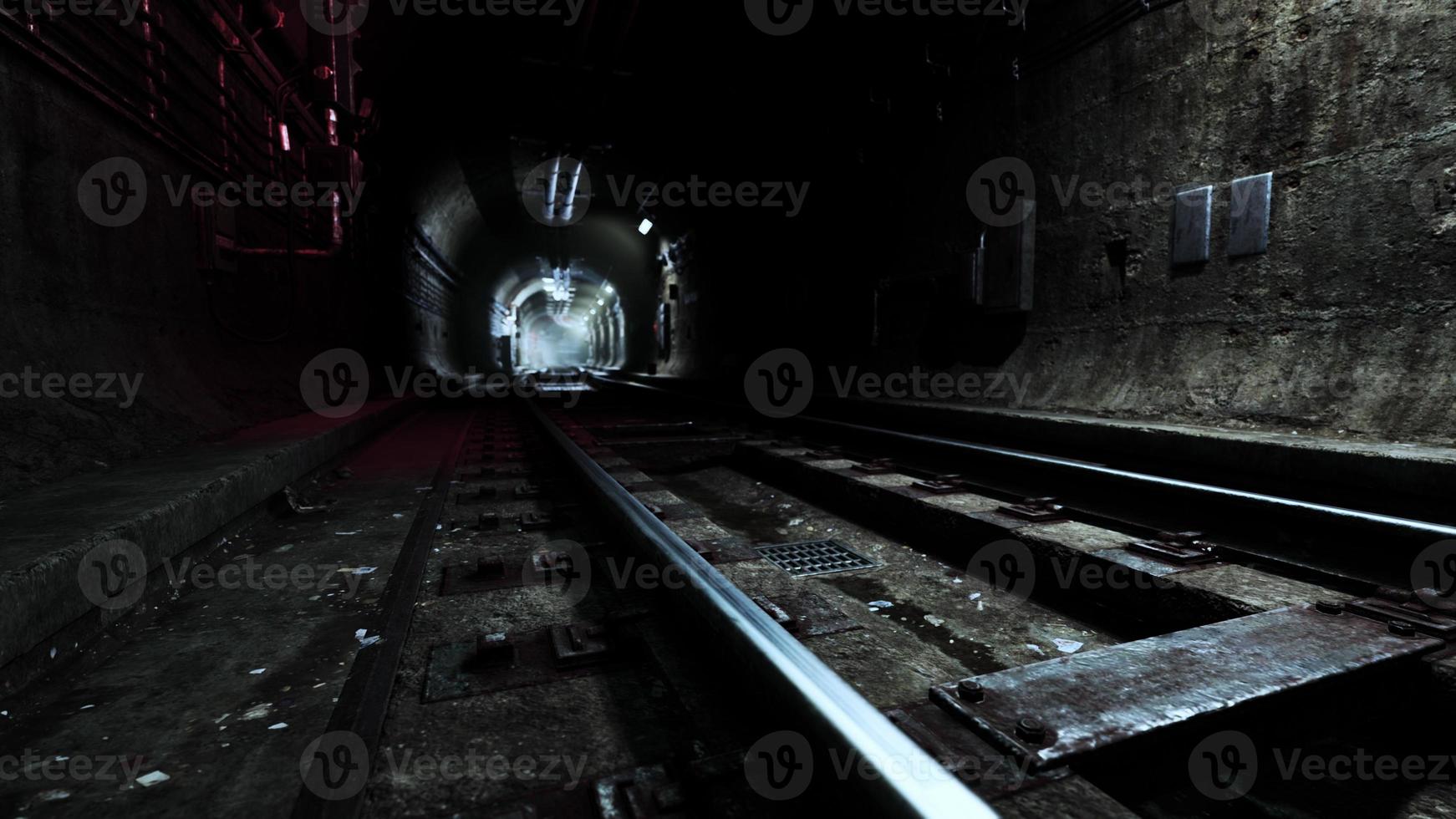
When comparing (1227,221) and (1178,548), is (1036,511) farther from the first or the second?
(1227,221)

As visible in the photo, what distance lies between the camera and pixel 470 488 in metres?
3.88

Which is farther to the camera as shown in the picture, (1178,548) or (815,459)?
(815,459)

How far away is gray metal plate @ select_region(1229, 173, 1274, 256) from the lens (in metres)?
4.63

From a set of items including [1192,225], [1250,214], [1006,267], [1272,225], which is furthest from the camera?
[1006,267]

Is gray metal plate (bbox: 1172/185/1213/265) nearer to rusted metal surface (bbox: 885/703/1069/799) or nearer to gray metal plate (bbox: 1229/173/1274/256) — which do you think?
gray metal plate (bbox: 1229/173/1274/256)

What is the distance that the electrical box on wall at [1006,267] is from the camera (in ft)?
21.4

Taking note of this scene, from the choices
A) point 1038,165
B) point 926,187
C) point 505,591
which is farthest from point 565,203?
point 505,591

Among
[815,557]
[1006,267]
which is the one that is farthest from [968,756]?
[1006,267]

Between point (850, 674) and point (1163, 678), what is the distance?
72 centimetres

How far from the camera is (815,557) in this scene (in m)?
3.28

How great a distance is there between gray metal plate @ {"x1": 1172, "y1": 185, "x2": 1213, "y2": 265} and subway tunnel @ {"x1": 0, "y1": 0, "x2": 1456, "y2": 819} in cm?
4

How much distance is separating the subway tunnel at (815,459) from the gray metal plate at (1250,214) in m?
0.02

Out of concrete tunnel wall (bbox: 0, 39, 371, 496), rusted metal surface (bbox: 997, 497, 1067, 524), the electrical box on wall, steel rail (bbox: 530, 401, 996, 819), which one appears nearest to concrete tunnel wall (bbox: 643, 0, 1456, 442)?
the electrical box on wall

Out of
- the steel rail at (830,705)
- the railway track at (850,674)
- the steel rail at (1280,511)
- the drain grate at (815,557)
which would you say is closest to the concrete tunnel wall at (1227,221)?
the steel rail at (1280,511)
